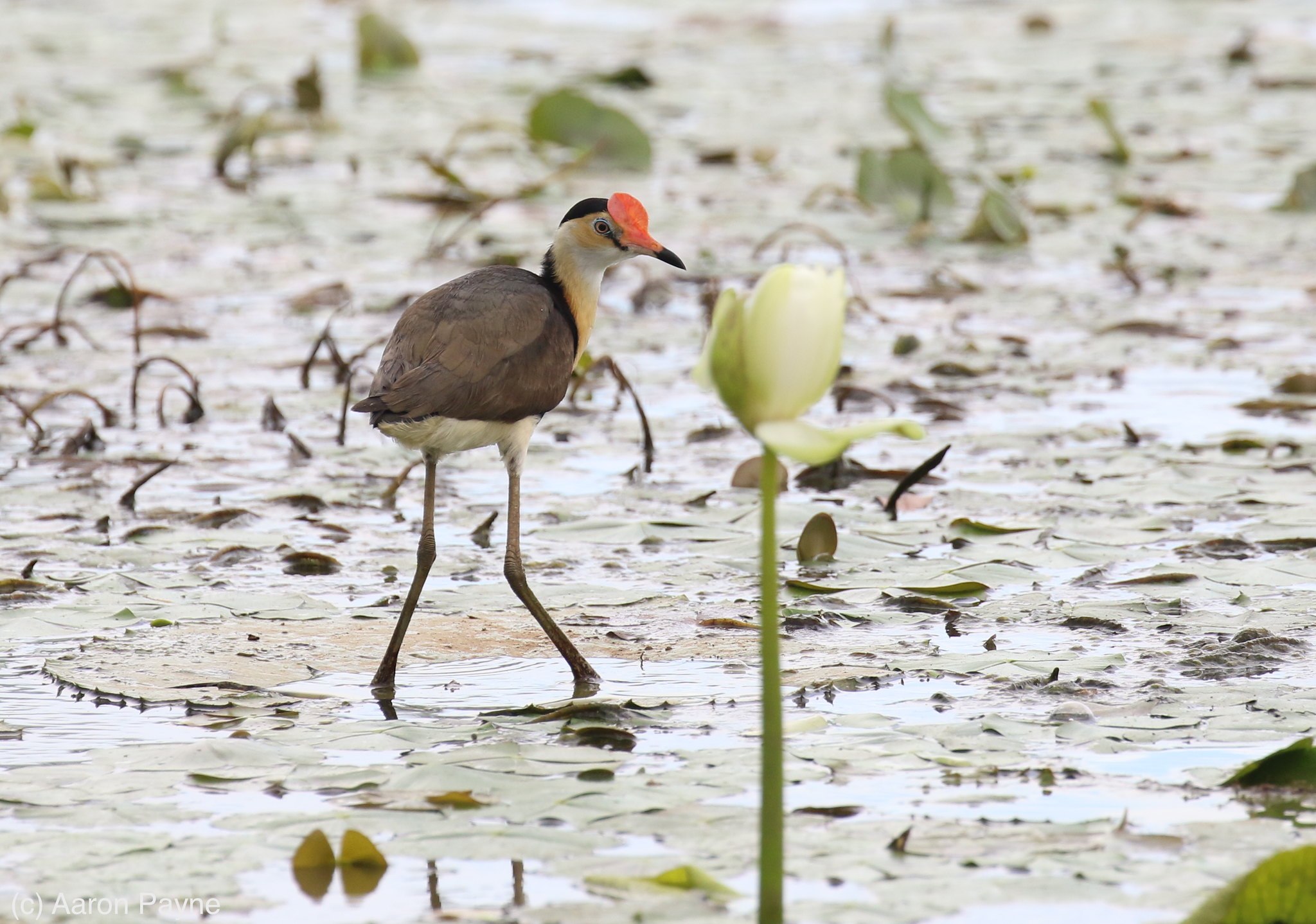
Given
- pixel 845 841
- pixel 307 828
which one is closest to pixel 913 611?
pixel 845 841

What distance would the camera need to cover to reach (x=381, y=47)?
43.7 feet

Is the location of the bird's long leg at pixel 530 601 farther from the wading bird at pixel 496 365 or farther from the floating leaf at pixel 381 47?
the floating leaf at pixel 381 47

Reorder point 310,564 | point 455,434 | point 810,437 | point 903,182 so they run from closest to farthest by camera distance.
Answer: point 810,437 < point 455,434 < point 310,564 < point 903,182

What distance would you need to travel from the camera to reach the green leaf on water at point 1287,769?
11.2ft

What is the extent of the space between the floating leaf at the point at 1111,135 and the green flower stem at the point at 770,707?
8.40m

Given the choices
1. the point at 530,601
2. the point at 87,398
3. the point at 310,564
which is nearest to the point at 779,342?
the point at 530,601

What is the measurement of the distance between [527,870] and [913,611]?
1.89 m

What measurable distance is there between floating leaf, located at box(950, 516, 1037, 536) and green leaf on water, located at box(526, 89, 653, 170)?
18.1ft

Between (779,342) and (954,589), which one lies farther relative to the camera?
(954,589)

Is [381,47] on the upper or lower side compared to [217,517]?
upper

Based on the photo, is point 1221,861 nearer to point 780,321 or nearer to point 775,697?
point 775,697

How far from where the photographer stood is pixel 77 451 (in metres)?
6.27

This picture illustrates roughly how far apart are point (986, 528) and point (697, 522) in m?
0.87

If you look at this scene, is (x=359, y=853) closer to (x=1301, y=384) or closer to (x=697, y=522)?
(x=697, y=522)
